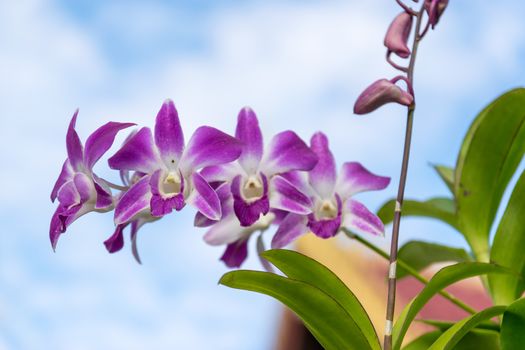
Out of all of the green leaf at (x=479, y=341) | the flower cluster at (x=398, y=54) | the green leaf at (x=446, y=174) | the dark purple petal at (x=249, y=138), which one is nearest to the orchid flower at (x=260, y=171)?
the dark purple petal at (x=249, y=138)

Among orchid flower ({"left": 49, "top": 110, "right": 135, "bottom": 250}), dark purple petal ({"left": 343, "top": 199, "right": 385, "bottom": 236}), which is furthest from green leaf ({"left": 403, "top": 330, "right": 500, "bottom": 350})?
orchid flower ({"left": 49, "top": 110, "right": 135, "bottom": 250})

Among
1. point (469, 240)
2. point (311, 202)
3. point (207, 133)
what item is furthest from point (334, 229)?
point (469, 240)

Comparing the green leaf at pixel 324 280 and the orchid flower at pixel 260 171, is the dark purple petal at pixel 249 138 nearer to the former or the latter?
the orchid flower at pixel 260 171

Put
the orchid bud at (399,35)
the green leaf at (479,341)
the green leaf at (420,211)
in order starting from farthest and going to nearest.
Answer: the green leaf at (420,211), the green leaf at (479,341), the orchid bud at (399,35)

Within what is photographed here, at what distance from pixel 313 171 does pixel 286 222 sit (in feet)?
0.26

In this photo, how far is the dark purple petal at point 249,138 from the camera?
2.88ft

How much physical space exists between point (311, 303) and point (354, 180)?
0.23 m

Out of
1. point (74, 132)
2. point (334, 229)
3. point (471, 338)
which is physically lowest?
point (471, 338)

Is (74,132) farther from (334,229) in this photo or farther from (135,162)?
(334,229)

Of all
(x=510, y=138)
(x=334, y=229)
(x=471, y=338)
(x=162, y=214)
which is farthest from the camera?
(x=510, y=138)

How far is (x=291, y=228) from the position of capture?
0.96m

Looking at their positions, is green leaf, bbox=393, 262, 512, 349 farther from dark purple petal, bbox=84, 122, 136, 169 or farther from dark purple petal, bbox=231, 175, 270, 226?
dark purple petal, bbox=84, 122, 136, 169

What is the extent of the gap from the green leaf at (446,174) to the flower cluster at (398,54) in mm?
531

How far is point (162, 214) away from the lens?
0.82 metres
